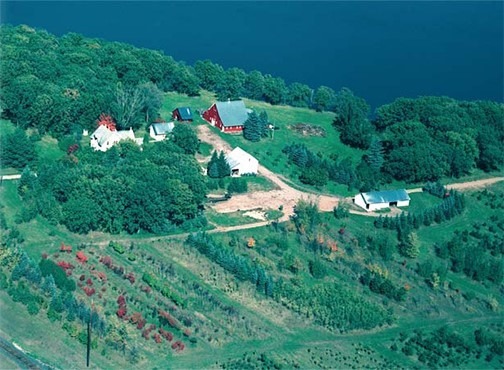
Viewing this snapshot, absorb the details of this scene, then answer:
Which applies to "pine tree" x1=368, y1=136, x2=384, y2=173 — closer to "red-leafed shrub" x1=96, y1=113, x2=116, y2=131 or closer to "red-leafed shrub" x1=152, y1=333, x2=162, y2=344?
"red-leafed shrub" x1=96, y1=113, x2=116, y2=131

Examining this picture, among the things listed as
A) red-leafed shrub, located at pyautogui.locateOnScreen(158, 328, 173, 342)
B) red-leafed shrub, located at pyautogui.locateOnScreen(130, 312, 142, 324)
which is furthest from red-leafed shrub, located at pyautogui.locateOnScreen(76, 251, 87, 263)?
red-leafed shrub, located at pyautogui.locateOnScreen(158, 328, 173, 342)

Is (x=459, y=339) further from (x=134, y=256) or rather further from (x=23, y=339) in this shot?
(x=23, y=339)

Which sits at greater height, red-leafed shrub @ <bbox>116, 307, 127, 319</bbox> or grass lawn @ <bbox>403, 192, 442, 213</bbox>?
grass lawn @ <bbox>403, 192, 442, 213</bbox>

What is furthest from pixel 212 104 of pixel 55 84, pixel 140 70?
pixel 55 84

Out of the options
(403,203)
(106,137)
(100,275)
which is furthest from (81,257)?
(403,203)

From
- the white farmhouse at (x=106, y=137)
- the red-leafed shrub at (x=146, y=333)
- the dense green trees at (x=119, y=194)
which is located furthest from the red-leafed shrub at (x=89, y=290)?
the white farmhouse at (x=106, y=137)

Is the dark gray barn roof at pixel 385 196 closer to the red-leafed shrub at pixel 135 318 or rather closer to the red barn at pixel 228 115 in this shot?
the red barn at pixel 228 115
